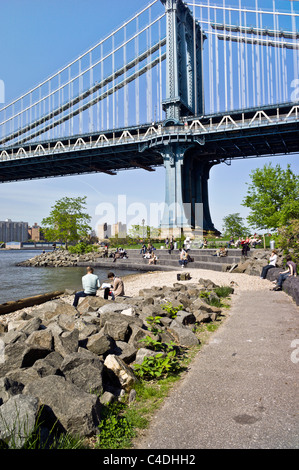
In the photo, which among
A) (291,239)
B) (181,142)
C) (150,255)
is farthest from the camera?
(181,142)

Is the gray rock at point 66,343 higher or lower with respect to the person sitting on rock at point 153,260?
higher

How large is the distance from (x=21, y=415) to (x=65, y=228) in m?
57.8

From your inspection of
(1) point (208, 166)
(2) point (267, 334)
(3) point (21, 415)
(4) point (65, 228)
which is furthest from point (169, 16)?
(3) point (21, 415)

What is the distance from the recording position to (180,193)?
45312mm

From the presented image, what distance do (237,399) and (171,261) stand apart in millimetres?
26489

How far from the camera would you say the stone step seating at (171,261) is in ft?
83.2

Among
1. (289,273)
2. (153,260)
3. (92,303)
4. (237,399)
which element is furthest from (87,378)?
(153,260)

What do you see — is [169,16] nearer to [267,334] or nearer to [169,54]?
[169,54]

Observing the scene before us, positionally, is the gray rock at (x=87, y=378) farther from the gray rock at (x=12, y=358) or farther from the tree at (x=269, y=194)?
the tree at (x=269, y=194)

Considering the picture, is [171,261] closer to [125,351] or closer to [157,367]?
[125,351]

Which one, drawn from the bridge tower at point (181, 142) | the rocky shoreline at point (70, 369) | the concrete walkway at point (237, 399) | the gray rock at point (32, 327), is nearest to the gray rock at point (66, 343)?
the rocky shoreline at point (70, 369)

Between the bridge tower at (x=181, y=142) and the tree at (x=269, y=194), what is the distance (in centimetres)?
1253

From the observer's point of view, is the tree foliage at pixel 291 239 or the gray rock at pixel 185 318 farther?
the tree foliage at pixel 291 239

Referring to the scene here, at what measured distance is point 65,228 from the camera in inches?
2325
